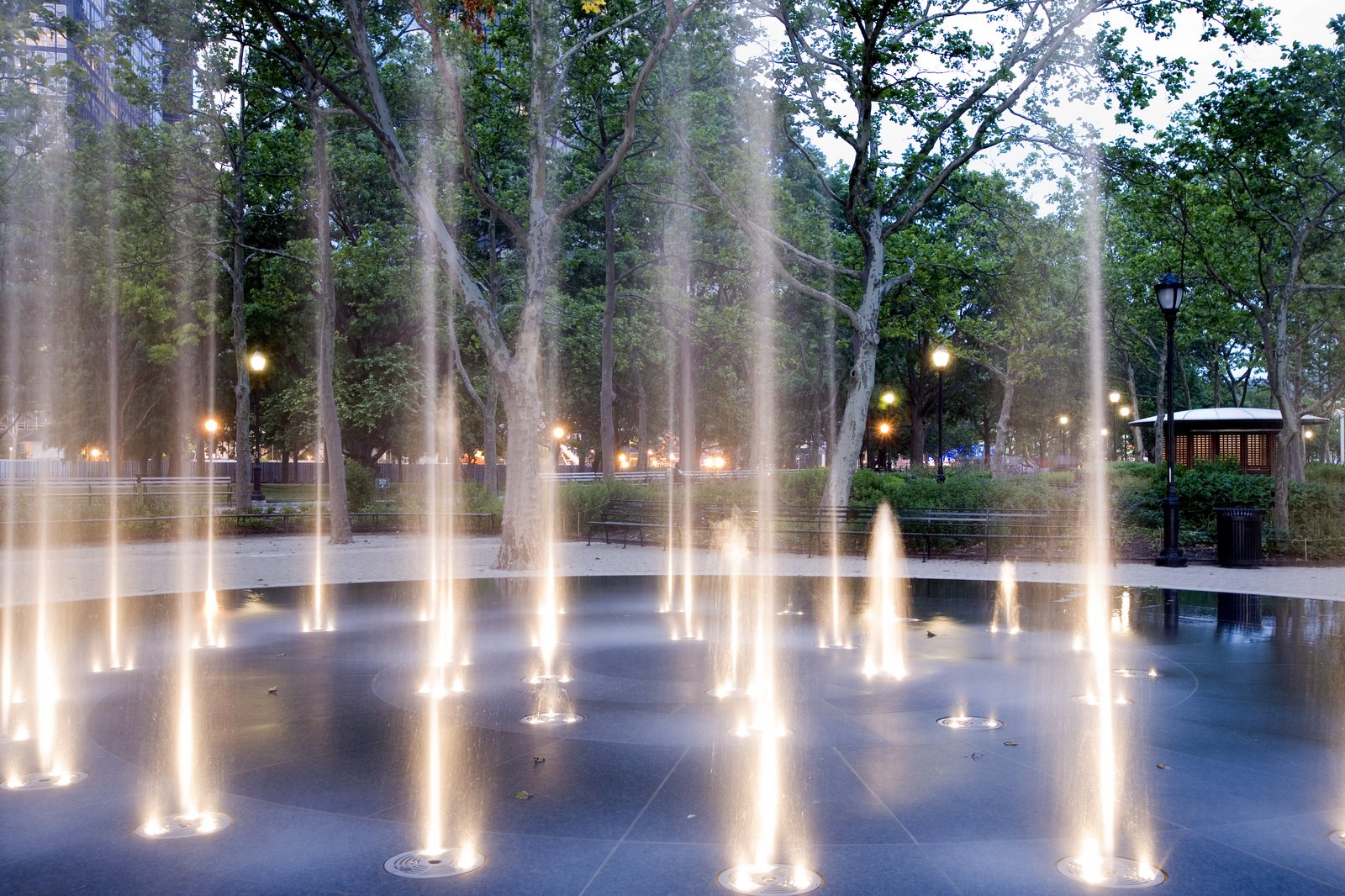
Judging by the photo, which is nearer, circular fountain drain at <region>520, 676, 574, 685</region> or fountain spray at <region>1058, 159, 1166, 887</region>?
fountain spray at <region>1058, 159, 1166, 887</region>

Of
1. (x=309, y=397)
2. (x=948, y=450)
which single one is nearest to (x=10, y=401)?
(x=309, y=397)

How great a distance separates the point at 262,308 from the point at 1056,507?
26.4m

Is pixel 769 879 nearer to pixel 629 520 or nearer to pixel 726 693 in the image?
pixel 726 693

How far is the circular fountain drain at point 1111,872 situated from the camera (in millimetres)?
4254

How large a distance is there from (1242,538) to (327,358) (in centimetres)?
1889

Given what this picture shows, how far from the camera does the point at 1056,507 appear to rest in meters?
20.9

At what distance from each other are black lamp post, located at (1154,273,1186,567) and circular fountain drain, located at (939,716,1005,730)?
494 inches

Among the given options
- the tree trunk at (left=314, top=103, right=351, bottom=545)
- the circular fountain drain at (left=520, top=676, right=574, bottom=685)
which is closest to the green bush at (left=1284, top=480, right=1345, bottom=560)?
the circular fountain drain at (left=520, top=676, right=574, bottom=685)

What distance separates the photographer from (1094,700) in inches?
302

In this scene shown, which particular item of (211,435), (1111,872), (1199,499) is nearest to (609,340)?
(211,435)

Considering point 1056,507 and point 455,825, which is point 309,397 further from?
point 455,825

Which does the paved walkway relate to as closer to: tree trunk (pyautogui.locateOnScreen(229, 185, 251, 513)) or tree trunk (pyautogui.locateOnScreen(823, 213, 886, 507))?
tree trunk (pyautogui.locateOnScreen(823, 213, 886, 507))

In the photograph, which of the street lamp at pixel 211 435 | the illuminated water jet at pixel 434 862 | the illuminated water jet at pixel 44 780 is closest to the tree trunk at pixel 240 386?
the street lamp at pixel 211 435

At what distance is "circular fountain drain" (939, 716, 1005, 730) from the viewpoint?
22.5 ft
